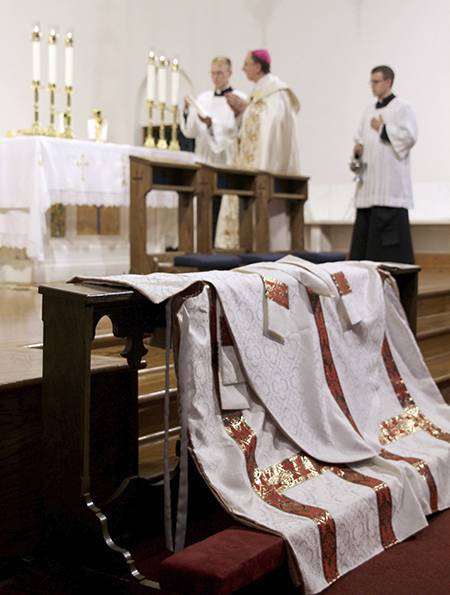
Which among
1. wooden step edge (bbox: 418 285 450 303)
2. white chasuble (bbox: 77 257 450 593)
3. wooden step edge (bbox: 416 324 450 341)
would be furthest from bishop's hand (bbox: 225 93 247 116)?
white chasuble (bbox: 77 257 450 593)

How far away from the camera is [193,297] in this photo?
2.67m

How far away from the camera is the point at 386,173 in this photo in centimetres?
827

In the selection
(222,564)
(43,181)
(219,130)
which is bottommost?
(222,564)

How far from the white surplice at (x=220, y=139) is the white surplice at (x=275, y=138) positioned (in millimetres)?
407

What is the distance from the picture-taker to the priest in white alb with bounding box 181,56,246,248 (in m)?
Result: 8.95

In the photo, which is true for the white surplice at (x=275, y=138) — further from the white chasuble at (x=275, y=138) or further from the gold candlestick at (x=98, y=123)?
the gold candlestick at (x=98, y=123)

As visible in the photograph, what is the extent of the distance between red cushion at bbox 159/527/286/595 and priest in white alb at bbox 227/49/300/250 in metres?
6.34

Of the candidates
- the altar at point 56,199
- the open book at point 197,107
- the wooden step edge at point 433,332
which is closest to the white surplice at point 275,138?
the open book at point 197,107

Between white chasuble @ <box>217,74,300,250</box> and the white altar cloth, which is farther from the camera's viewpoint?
white chasuble @ <box>217,74,300,250</box>

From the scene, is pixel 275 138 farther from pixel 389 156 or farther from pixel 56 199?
pixel 56 199

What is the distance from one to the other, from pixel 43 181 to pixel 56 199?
210mm

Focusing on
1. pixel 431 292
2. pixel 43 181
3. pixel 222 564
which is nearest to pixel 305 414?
pixel 222 564

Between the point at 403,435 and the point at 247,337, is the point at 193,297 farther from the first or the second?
the point at 403,435

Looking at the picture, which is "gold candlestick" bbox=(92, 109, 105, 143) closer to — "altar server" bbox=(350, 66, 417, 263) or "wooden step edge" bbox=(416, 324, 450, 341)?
"altar server" bbox=(350, 66, 417, 263)
